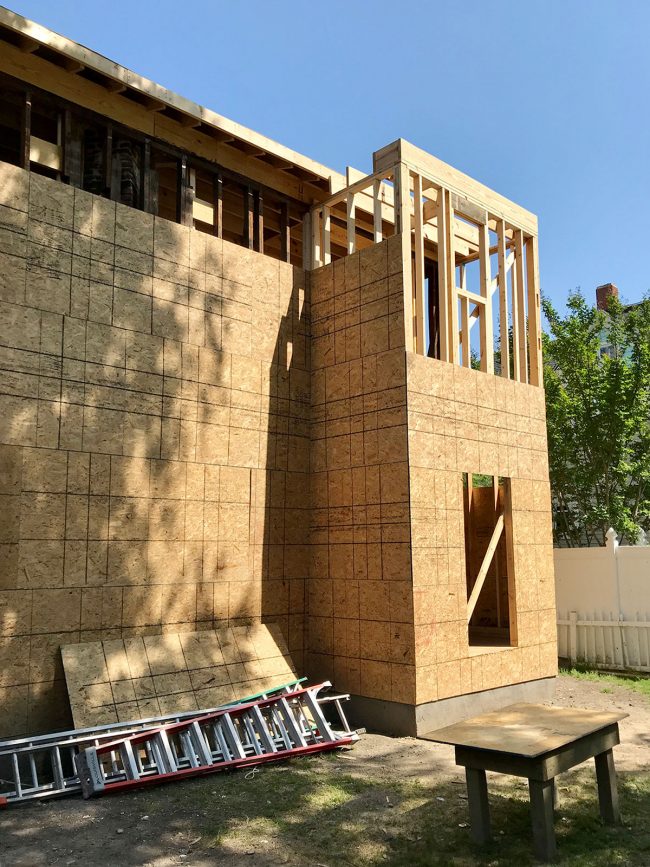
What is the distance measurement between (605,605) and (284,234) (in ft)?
28.9

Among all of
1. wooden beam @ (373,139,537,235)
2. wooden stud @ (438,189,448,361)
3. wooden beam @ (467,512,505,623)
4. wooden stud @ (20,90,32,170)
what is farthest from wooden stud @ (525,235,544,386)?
wooden stud @ (20,90,32,170)

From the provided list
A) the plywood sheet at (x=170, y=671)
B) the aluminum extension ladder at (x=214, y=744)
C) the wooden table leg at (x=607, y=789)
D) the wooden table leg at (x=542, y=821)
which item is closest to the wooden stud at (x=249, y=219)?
the plywood sheet at (x=170, y=671)

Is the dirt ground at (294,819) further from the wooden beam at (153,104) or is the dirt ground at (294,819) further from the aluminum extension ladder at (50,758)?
the wooden beam at (153,104)

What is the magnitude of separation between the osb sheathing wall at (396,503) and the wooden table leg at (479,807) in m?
3.26

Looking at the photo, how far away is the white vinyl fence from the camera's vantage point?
1291 centimetres

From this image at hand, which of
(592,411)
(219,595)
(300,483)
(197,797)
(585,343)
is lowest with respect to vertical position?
(197,797)

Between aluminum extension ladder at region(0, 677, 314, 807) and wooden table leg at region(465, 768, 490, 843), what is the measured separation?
3440 millimetres

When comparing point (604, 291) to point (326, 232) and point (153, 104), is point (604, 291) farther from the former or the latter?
point (153, 104)

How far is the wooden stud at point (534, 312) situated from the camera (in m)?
11.8

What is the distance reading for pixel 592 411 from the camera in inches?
713

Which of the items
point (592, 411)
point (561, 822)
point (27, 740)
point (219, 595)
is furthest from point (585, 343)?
point (27, 740)

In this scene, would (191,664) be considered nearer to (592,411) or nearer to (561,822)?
(561,822)

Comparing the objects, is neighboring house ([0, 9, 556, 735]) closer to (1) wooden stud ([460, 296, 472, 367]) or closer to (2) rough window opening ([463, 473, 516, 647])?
(1) wooden stud ([460, 296, 472, 367])

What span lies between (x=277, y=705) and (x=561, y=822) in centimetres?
343
